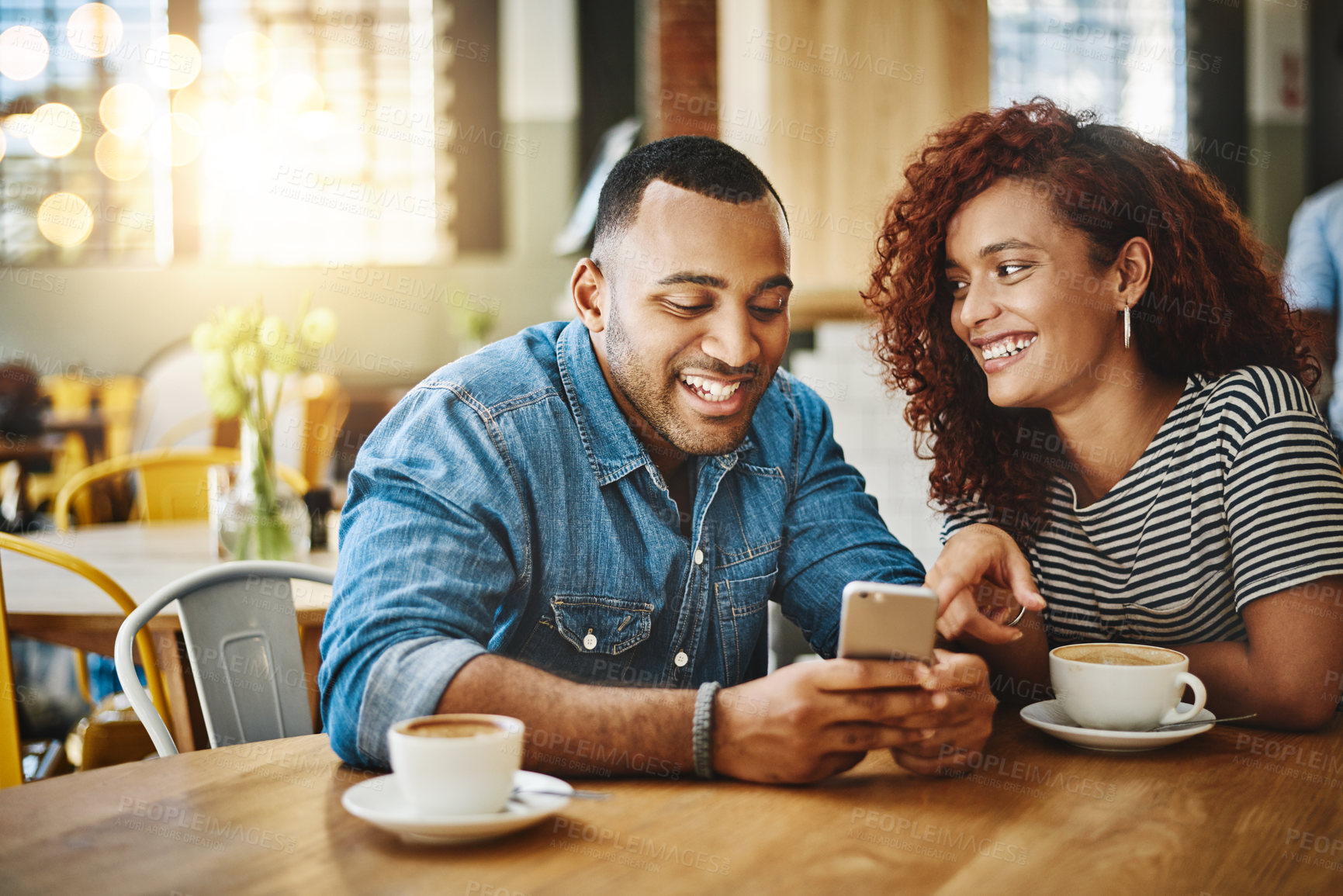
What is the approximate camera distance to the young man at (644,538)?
1.00 m

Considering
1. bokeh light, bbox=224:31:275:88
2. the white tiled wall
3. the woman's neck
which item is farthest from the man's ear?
bokeh light, bbox=224:31:275:88

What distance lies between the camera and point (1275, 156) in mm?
5957

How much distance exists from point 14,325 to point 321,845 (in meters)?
6.71

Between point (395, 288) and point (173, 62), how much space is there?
1773mm

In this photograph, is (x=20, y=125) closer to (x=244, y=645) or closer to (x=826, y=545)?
(x=244, y=645)

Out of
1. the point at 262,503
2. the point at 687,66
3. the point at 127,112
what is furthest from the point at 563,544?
the point at 127,112

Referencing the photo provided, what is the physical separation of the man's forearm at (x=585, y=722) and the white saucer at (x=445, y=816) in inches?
3.3

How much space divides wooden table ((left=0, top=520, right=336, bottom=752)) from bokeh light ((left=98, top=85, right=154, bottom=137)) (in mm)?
4770

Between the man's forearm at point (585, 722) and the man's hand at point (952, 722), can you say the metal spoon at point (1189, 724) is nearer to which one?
the man's hand at point (952, 722)

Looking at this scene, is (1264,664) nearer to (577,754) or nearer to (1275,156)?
(577,754)

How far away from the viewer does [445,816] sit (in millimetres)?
836

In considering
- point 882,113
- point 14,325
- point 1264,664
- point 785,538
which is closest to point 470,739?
point 785,538

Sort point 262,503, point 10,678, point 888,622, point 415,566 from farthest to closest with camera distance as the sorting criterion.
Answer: point 262,503 < point 10,678 < point 415,566 < point 888,622

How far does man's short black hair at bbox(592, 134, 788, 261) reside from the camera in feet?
4.51
